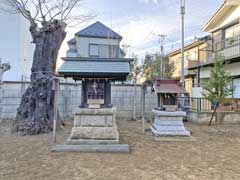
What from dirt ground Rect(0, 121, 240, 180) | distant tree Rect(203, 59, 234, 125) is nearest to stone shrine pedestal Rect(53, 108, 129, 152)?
dirt ground Rect(0, 121, 240, 180)

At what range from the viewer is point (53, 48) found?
941 cm

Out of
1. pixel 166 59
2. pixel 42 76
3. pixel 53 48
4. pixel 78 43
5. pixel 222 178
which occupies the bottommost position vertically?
pixel 222 178

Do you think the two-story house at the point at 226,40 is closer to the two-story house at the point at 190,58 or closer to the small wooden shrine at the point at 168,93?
the two-story house at the point at 190,58

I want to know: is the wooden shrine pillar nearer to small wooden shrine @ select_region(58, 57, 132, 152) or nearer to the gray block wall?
small wooden shrine @ select_region(58, 57, 132, 152)

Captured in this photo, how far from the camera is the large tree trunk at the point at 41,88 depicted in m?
8.53

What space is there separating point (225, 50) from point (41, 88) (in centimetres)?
1193

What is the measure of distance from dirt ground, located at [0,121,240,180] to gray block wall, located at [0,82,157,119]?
4534 millimetres

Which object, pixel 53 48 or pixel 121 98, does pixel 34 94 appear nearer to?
pixel 53 48

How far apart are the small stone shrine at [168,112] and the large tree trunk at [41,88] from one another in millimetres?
3793

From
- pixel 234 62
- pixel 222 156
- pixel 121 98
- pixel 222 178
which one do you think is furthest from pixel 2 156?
pixel 234 62

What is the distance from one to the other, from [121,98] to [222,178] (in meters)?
8.88

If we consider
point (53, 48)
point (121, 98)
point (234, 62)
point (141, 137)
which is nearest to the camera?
point (141, 137)

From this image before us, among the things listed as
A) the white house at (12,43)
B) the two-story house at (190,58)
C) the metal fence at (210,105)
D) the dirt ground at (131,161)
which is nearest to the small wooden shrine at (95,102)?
the dirt ground at (131,161)

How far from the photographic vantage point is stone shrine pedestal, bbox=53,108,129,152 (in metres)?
6.52
